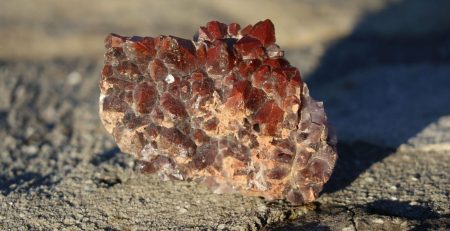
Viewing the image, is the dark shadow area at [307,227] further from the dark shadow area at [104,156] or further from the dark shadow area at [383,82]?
the dark shadow area at [104,156]

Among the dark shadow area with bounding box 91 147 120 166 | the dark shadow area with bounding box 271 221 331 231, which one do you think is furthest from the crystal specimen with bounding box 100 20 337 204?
the dark shadow area with bounding box 91 147 120 166

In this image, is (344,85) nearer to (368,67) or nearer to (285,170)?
(368,67)

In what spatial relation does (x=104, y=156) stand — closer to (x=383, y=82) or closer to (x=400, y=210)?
(x=400, y=210)

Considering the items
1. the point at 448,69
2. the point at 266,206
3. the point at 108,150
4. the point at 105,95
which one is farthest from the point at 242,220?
the point at 448,69

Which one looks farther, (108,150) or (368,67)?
(368,67)

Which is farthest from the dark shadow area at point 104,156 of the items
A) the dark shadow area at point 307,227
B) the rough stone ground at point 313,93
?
the dark shadow area at point 307,227

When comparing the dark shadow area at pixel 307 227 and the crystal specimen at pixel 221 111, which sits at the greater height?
the crystal specimen at pixel 221 111
